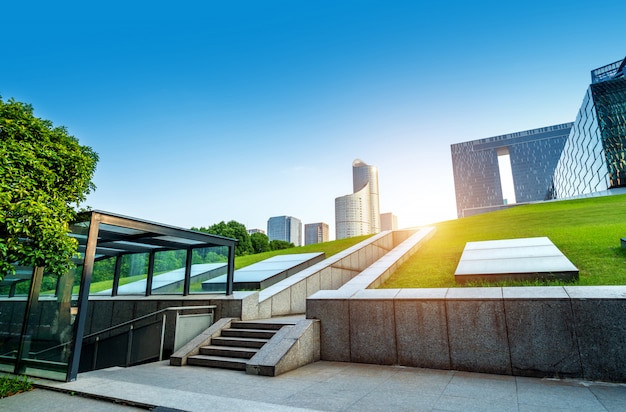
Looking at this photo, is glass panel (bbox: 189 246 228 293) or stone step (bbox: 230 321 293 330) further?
A: glass panel (bbox: 189 246 228 293)

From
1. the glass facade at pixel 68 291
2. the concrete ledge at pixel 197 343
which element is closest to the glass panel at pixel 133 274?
the glass facade at pixel 68 291

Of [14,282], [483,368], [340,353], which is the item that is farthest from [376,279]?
[14,282]

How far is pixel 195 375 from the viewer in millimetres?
7133

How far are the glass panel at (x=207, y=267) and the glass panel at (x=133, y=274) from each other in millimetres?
2321

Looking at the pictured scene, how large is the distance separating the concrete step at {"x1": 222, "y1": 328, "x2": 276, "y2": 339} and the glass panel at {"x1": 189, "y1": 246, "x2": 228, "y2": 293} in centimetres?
294

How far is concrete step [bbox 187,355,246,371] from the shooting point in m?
7.62

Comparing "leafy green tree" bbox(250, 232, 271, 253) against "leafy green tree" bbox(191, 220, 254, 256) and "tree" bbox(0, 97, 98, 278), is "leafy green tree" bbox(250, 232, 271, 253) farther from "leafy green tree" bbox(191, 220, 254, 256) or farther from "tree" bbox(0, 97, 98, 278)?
"tree" bbox(0, 97, 98, 278)

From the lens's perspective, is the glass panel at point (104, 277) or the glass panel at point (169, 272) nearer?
the glass panel at point (169, 272)

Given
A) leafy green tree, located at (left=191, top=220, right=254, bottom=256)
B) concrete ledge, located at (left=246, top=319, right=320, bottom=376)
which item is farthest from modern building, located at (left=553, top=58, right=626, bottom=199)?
concrete ledge, located at (left=246, top=319, right=320, bottom=376)

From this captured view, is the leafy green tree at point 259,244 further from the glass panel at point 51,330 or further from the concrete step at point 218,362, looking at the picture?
the glass panel at point 51,330

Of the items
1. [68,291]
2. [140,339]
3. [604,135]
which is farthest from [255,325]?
[604,135]

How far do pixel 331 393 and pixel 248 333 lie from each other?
4.09m

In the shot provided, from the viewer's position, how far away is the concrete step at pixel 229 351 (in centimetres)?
813

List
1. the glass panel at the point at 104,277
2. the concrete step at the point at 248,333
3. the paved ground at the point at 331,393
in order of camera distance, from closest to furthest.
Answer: the paved ground at the point at 331,393 < the concrete step at the point at 248,333 < the glass panel at the point at 104,277
